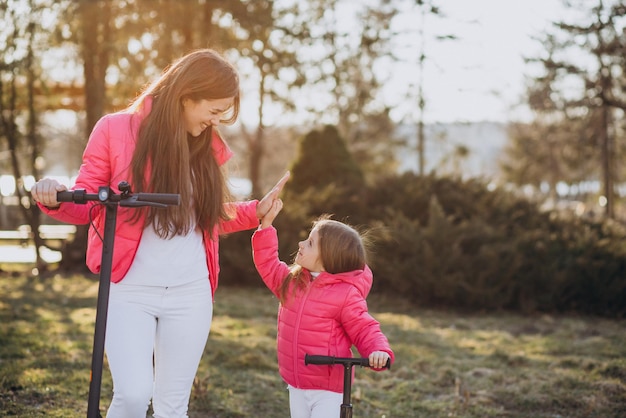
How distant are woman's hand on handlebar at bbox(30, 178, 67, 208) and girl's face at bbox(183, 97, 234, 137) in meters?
0.65

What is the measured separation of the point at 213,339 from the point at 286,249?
12.6 ft

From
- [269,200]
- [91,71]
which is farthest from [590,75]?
[269,200]

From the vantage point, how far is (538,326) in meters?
8.99

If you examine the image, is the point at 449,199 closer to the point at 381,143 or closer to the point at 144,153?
the point at 144,153

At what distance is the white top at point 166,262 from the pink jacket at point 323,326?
550 mm

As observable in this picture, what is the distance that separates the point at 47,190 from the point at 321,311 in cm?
133

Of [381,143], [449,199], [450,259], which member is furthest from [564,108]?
[450,259]

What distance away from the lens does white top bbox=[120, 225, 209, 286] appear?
3002 millimetres

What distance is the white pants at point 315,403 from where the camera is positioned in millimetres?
3420

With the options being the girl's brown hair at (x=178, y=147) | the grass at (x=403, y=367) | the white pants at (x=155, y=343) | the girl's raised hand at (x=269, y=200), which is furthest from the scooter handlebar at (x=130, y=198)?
the grass at (x=403, y=367)

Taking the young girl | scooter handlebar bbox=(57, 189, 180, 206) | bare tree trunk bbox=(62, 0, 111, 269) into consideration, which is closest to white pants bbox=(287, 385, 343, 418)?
the young girl

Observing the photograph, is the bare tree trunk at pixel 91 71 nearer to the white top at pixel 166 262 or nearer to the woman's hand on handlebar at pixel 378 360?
the white top at pixel 166 262

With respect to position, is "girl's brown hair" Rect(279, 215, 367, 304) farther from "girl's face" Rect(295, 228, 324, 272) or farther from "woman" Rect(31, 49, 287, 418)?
"woman" Rect(31, 49, 287, 418)

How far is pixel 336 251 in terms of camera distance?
3479 millimetres
